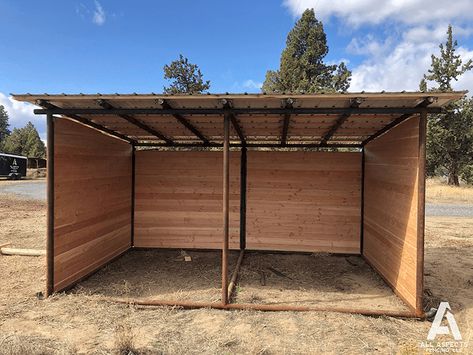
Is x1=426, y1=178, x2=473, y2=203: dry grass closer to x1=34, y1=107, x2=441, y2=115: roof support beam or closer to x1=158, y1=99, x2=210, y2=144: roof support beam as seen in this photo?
x1=158, y1=99, x2=210, y2=144: roof support beam

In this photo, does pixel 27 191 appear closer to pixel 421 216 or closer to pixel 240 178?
pixel 240 178

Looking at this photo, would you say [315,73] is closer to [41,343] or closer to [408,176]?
[408,176]

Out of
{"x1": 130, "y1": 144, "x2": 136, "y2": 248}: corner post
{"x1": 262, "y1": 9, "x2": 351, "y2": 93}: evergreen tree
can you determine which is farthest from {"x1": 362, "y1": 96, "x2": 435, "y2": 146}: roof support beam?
{"x1": 262, "y1": 9, "x2": 351, "y2": 93}: evergreen tree

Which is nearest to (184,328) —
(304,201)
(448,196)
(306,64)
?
(304,201)

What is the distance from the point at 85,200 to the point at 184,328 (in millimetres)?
2809

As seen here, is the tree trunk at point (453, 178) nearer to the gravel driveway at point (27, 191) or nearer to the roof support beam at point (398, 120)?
the roof support beam at point (398, 120)

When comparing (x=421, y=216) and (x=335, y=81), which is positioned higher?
(x=335, y=81)

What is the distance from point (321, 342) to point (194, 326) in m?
1.43

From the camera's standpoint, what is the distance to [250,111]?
4453mm

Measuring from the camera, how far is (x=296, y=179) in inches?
289

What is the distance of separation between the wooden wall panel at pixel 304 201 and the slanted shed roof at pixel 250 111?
0.92 meters

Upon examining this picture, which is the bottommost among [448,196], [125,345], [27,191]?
[125,345]

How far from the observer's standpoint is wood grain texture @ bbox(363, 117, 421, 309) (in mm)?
4309

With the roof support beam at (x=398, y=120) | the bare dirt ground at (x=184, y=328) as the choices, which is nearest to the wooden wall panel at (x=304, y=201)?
the roof support beam at (x=398, y=120)
